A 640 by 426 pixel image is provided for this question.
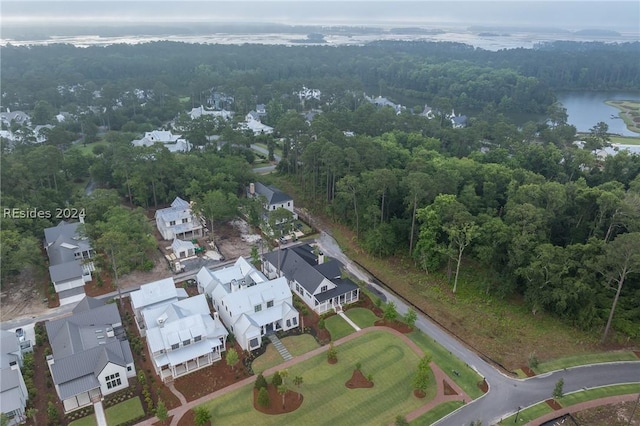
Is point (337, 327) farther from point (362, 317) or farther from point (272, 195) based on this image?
point (272, 195)

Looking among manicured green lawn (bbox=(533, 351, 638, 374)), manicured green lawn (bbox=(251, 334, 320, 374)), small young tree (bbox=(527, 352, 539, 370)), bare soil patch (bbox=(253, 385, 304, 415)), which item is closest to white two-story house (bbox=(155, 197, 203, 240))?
manicured green lawn (bbox=(251, 334, 320, 374))

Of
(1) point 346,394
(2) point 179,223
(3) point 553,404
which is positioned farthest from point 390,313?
(2) point 179,223

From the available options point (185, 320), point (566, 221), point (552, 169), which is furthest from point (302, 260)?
point (552, 169)

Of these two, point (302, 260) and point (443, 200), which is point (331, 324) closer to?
point (302, 260)

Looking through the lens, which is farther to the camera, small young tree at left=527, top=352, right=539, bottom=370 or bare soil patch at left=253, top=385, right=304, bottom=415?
small young tree at left=527, top=352, right=539, bottom=370

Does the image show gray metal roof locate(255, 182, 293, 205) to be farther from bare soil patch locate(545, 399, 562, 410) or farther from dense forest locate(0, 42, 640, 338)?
bare soil patch locate(545, 399, 562, 410)

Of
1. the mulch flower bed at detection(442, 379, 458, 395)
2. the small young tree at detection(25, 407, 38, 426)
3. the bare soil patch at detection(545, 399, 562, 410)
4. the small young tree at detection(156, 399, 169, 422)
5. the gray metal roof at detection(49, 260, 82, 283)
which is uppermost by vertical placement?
the gray metal roof at detection(49, 260, 82, 283)

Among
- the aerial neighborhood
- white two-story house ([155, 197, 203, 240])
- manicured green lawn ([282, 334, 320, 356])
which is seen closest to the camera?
the aerial neighborhood
